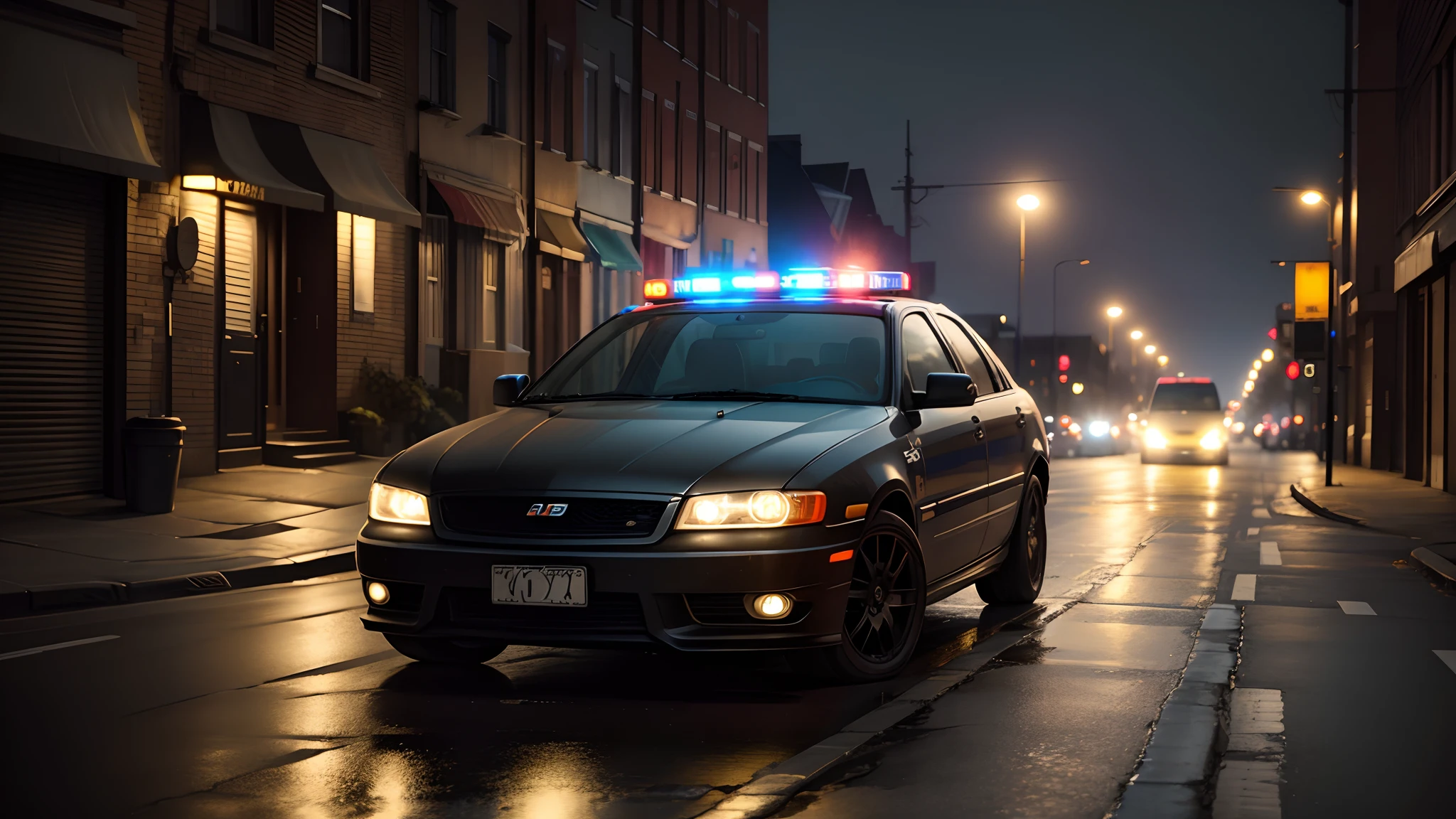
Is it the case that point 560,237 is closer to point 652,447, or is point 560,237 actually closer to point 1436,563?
point 1436,563

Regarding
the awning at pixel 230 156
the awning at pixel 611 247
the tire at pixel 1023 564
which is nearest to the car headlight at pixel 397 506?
the tire at pixel 1023 564

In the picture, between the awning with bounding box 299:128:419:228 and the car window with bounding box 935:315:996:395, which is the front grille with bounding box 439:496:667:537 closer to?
the car window with bounding box 935:315:996:395

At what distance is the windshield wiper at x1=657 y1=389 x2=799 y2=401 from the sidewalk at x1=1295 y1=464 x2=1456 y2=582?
671 centimetres

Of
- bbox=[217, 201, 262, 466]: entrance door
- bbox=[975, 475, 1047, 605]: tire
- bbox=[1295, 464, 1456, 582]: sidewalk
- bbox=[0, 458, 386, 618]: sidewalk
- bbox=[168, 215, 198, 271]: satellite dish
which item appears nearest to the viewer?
bbox=[975, 475, 1047, 605]: tire

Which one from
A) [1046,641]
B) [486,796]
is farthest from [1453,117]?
[486,796]

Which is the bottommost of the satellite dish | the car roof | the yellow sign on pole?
the car roof

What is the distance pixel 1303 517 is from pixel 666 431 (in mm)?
14989

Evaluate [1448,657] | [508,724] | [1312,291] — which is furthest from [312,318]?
[1312,291]

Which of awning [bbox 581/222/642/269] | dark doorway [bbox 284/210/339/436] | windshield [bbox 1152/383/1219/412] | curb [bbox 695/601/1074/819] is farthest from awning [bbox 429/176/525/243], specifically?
windshield [bbox 1152/383/1219/412]

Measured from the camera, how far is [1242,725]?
5883 millimetres

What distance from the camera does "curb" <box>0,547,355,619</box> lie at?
9.74 m

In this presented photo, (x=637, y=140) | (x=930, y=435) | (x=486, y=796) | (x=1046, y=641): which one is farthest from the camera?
(x=637, y=140)

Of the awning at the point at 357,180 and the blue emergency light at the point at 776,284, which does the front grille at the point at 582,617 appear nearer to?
the blue emergency light at the point at 776,284

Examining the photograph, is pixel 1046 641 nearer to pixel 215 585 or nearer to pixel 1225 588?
pixel 1225 588
